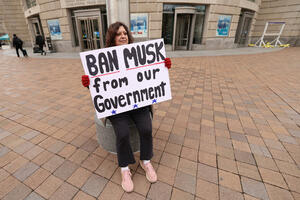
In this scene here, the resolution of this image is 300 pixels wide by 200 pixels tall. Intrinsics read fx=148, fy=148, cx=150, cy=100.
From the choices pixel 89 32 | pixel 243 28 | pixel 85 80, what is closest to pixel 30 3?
pixel 89 32

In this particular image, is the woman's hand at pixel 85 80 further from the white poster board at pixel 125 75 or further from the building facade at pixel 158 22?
the building facade at pixel 158 22

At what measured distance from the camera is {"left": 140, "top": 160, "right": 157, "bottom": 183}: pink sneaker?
168 cm

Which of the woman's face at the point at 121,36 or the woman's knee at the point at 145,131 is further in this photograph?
the woman's face at the point at 121,36

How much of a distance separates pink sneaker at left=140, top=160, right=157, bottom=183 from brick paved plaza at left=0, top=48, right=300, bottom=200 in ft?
0.17

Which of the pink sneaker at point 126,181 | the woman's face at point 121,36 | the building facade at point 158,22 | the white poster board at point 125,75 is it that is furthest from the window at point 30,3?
the pink sneaker at point 126,181

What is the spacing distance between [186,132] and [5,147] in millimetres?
2775

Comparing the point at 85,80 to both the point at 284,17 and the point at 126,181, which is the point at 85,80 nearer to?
the point at 126,181

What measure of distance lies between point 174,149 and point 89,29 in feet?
39.4

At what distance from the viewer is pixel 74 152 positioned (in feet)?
6.87

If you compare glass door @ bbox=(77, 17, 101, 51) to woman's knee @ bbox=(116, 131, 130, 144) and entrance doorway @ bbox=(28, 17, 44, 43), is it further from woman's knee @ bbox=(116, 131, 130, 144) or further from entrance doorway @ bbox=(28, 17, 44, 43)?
woman's knee @ bbox=(116, 131, 130, 144)

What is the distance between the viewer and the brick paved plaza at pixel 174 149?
1605 millimetres

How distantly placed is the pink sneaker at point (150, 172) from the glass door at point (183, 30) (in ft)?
38.4

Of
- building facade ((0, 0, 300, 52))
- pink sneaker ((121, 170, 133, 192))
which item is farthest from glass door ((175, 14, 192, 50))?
pink sneaker ((121, 170, 133, 192))

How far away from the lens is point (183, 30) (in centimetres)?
1176
